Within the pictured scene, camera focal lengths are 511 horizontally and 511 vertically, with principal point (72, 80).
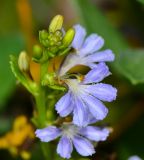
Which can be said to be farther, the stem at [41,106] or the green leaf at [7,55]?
the green leaf at [7,55]

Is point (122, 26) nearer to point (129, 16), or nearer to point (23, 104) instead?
point (129, 16)

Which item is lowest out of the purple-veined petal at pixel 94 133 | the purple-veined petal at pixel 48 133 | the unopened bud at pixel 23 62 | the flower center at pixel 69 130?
the purple-veined petal at pixel 94 133

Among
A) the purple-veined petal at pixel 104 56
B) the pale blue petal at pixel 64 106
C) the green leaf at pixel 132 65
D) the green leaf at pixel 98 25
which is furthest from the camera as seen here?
the green leaf at pixel 98 25

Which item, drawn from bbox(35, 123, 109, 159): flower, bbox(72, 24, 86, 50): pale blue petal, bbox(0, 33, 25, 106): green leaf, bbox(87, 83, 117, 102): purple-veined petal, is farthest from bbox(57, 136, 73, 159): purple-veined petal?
bbox(0, 33, 25, 106): green leaf

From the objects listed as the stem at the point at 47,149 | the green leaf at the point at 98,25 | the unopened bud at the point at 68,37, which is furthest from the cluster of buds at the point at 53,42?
the green leaf at the point at 98,25

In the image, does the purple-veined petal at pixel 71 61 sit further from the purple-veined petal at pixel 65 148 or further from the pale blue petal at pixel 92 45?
the purple-veined petal at pixel 65 148

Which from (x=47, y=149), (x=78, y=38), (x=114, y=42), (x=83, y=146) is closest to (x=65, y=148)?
(x=83, y=146)

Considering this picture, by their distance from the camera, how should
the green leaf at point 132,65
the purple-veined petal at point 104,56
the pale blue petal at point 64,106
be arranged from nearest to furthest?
the pale blue petal at point 64,106, the purple-veined petal at point 104,56, the green leaf at point 132,65

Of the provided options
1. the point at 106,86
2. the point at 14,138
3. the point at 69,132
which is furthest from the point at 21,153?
the point at 106,86
